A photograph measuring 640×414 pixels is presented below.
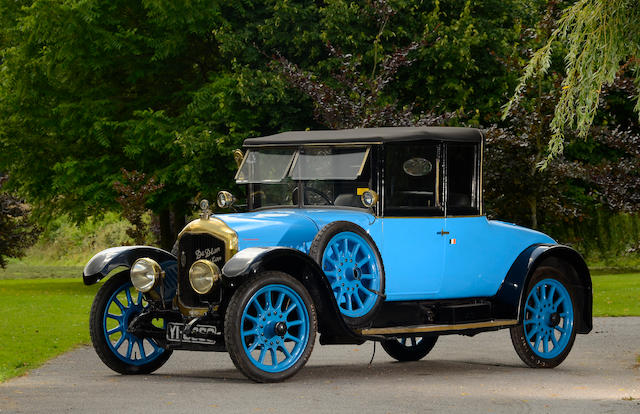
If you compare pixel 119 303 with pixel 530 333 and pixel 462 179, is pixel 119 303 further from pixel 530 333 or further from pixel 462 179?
pixel 530 333

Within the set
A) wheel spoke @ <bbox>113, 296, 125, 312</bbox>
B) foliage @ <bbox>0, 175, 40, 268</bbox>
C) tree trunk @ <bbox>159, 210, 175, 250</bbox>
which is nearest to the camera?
wheel spoke @ <bbox>113, 296, 125, 312</bbox>

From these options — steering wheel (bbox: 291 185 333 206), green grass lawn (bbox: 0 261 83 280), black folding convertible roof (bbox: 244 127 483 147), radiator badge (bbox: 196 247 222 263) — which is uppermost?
black folding convertible roof (bbox: 244 127 483 147)

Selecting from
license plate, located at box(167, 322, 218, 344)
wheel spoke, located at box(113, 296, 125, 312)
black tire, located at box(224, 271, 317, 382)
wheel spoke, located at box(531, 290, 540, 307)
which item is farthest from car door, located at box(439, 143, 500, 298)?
wheel spoke, located at box(113, 296, 125, 312)

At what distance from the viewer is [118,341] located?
1115cm

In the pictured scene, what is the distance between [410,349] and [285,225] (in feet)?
9.89

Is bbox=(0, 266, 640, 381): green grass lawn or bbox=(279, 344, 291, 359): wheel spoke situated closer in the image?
bbox=(279, 344, 291, 359): wheel spoke

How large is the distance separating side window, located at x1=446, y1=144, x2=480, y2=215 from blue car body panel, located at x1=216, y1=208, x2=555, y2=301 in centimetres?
12

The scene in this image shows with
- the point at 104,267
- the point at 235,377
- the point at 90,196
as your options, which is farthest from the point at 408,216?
the point at 90,196

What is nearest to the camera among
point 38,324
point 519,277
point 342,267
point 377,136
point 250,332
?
point 250,332

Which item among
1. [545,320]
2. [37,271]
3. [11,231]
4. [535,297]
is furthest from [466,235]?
[37,271]

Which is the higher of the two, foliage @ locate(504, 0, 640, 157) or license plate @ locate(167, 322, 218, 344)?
foliage @ locate(504, 0, 640, 157)

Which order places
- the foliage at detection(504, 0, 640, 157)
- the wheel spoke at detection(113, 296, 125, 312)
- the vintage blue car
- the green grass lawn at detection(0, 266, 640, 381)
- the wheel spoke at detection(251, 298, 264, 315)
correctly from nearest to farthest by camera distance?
the wheel spoke at detection(251, 298, 264, 315), the vintage blue car, the wheel spoke at detection(113, 296, 125, 312), the foliage at detection(504, 0, 640, 157), the green grass lawn at detection(0, 266, 640, 381)

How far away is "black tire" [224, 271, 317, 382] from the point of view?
973cm

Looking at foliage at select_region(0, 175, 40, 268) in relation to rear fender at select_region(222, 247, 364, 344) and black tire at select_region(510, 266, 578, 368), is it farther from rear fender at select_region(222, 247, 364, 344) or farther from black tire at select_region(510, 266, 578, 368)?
rear fender at select_region(222, 247, 364, 344)
